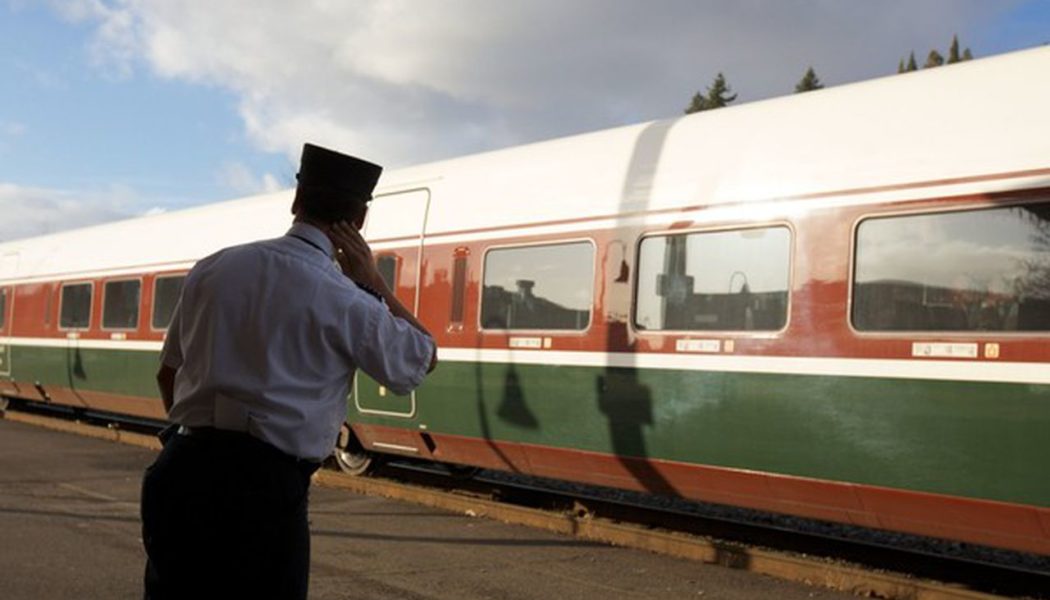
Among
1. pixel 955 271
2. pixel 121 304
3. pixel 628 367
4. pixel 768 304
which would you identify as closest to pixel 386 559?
pixel 628 367

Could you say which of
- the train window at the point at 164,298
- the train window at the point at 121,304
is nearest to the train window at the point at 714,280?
the train window at the point at 164,298

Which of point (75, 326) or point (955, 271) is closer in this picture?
point (955, 271)

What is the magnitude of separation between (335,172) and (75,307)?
47.2ft

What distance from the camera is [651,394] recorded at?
701 centimetres

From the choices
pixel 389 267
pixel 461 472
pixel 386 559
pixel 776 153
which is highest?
pixel 776 153

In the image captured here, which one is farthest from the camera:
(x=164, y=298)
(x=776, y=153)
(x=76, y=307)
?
(x=76, y=307)

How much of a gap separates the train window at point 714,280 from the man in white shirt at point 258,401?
14.8ft

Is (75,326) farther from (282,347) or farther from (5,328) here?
(282,347)

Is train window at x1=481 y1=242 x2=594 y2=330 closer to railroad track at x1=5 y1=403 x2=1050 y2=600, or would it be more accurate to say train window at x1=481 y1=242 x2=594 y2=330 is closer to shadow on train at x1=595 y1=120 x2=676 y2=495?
shadow on train at x1=595 y1=120 x2=676 y2=495

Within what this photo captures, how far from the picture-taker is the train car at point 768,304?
5.52 metres

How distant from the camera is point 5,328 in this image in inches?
693

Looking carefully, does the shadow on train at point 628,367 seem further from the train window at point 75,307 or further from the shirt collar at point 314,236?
the train window at point 75,307

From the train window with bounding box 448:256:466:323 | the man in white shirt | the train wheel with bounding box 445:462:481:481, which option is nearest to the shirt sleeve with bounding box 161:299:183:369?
the man in white shirt

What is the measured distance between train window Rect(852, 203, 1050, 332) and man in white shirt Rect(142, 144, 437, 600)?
4216mm
